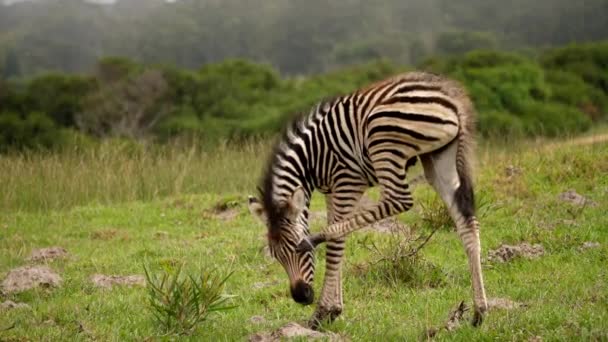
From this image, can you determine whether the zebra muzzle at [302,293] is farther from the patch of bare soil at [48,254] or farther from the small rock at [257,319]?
the patch of bare soil at [48,254]

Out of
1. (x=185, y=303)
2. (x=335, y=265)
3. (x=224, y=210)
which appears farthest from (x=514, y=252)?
(x=224, y=210)

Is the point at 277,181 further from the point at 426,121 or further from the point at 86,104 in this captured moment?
the point at 86,104

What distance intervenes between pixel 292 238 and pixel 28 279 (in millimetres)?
3530

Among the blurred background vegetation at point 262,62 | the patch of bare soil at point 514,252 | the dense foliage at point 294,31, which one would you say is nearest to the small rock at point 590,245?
the patch of bare soil at point 514,252

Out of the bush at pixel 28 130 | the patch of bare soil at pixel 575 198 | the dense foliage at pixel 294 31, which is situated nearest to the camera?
the patch of bare soil at pixel 575 198

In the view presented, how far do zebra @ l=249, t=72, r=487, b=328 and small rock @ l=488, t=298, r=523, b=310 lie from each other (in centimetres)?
50

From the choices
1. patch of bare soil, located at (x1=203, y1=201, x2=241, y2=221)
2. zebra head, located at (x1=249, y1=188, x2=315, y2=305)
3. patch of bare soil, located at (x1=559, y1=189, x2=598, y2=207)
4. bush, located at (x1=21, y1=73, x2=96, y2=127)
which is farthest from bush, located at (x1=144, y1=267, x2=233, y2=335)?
bush, located at (x1=21, y1=73, x2=96, y2=127)

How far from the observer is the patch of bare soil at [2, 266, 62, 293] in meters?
7.84

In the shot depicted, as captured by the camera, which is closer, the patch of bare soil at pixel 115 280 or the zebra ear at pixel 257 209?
the zebra ear at pixel 257 209

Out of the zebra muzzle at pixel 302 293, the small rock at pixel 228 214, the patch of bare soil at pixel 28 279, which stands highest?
the zebra muzzle at pixel 302 293

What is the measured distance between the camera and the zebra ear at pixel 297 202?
5.97 m

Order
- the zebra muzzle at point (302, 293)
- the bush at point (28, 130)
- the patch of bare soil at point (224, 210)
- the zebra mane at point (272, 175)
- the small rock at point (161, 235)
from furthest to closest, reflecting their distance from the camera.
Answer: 1. the bush at point (28, 130)
2. the patch of bare soil at point (224, 210)
3. the small rock at point (161, 235)
4. the zebra mane at point (272, 175)
5. the zebra muzzle at point (302, 293)

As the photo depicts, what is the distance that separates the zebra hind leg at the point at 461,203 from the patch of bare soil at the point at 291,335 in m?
1.10

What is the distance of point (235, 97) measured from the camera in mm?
36750
